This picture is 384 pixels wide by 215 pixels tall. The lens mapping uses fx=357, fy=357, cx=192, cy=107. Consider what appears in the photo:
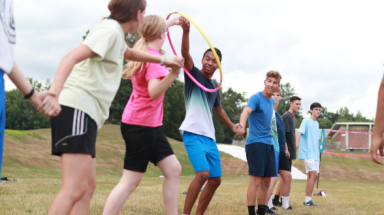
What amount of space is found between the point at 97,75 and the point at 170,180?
5.13 ft

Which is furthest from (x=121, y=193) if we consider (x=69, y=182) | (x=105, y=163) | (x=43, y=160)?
(x=105, y=163)

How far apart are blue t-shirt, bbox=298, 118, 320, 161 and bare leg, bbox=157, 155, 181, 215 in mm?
5696

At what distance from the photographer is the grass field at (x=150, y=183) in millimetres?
6301

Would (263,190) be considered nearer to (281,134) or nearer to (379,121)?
(281,134)

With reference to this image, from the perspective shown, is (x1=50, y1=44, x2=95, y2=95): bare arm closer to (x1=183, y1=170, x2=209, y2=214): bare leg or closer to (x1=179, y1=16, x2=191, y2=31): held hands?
(x1=179, y1=16, x2=191, y2=31): held hands

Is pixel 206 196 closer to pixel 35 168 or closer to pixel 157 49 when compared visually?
pixel 157 49

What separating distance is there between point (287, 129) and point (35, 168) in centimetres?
1223

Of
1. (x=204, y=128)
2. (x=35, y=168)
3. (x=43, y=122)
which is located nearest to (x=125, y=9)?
(x=204, y=128)

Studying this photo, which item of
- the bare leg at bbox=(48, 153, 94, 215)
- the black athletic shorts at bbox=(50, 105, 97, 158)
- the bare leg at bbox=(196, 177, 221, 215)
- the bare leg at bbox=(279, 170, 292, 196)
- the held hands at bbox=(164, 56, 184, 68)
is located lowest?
the bare leg at bbox=(279, 170, 292, 196)

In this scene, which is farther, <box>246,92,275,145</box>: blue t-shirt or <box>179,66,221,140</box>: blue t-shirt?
<box>246,92,275,145</box>: blue t-shirt

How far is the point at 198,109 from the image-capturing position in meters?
4.63

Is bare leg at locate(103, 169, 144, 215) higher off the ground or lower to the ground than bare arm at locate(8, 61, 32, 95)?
lower

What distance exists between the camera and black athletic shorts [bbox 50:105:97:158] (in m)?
2.40

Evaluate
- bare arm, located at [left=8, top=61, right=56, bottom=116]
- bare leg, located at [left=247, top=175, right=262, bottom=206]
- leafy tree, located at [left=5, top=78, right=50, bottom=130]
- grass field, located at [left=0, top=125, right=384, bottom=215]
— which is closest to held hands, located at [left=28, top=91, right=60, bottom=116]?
bare arm, located at [left=8, top=61, right=56, bottom=116]
